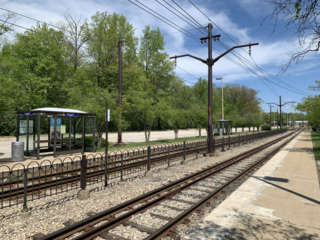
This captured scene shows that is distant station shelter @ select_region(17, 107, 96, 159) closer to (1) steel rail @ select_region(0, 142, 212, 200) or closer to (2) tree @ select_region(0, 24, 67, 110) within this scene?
(1) steel rail @ select_region(0, 142, 212, 200)

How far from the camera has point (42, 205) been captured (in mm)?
5922

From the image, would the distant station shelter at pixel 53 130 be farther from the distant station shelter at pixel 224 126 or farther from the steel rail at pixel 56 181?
the distant station shelter at pixel 224 126

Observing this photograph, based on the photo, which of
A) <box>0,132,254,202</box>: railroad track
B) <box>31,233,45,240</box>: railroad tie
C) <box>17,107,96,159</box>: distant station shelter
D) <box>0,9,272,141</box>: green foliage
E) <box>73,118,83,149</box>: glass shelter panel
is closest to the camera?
<box>31,233,45,240</box>: railroad tie

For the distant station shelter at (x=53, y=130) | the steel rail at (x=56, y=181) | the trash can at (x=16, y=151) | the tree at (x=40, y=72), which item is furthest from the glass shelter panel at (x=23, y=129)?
the tree at (x=40, y=72)

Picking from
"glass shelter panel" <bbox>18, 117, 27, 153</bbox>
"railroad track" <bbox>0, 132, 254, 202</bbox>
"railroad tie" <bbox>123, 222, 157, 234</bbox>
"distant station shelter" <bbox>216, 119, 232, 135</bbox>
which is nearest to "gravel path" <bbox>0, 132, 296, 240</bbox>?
"railroad tie" <bbox>123, 222, 157, 234</bbox>

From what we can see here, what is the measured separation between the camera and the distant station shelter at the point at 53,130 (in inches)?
523

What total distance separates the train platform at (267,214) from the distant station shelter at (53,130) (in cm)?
1057

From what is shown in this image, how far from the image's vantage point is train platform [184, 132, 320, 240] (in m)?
4.16

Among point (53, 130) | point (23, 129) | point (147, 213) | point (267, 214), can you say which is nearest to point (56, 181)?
point (147, 213)

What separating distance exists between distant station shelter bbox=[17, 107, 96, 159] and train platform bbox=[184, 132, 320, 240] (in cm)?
1057

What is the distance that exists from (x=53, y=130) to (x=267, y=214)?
547 inches

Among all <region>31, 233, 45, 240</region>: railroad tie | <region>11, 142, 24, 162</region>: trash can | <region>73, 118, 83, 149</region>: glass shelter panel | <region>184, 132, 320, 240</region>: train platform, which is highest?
<region>73, 118, 83, 149</region>: glass shelter panel

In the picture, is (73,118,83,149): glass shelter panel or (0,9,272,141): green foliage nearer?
(73,118,83,149): glass shelter panel

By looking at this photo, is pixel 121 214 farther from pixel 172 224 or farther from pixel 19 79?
pixel 19 79
